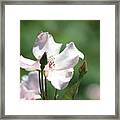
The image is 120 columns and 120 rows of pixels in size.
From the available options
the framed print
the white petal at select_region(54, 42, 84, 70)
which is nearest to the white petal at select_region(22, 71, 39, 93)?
the framed print

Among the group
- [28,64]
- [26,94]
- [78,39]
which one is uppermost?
[78,39]

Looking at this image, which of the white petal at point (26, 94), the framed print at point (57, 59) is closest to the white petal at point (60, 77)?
the framed print at point (57, 59)

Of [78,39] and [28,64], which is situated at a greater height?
[78,39]

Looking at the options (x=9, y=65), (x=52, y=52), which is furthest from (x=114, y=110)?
(x=9, y=65)

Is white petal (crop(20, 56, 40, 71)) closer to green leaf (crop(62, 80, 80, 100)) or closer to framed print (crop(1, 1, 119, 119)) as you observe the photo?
framed print (crop(1, 1, 119, 119))

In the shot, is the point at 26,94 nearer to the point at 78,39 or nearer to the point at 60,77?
the point at 60,77

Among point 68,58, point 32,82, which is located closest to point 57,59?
point 68,58

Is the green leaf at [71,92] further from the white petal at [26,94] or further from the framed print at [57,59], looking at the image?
the white petal at [26,94]
